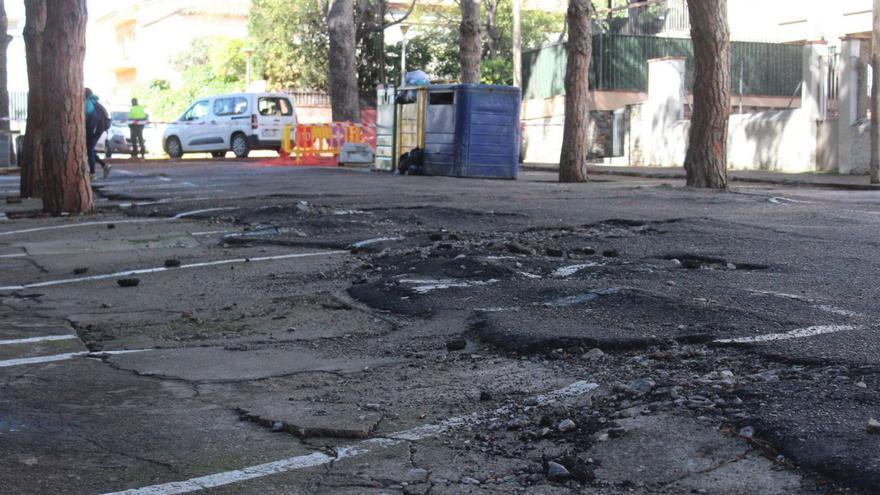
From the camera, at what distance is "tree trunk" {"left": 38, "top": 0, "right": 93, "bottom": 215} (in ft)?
49.5

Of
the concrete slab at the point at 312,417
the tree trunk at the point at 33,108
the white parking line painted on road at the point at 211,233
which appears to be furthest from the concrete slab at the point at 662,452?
the tree trunk at the point at 33,108

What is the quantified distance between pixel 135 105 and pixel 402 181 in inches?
743

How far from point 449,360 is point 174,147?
3437 cm

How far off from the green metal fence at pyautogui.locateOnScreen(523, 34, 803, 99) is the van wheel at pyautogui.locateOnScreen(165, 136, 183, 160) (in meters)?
12.7

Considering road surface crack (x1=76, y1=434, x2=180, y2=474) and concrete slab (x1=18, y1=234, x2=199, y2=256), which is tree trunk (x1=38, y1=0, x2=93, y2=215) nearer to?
concrete slab (x1=18, y1=234, x2=199, y2=256)

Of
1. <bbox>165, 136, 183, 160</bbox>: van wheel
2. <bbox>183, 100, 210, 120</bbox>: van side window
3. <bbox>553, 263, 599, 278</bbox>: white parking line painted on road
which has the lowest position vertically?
<bbox>553, 263, 599, 278</bbox>: white parking line painted on road

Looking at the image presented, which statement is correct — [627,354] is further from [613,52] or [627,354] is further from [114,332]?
[613,52]

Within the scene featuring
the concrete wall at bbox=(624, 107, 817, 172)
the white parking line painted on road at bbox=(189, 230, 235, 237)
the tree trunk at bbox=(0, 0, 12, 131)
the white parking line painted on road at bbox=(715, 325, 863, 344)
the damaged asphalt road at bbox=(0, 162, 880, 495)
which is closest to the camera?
the damaged asphalt road at bbox=(0, 162, 880, 495)

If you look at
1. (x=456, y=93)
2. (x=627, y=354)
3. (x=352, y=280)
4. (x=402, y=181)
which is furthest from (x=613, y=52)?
(x=627, y=354)

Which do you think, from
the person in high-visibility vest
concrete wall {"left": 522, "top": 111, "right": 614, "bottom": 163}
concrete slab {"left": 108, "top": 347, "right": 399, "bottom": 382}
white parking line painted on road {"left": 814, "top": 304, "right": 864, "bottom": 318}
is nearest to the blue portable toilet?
concrete wall {"left": 522, "top": 111, "right": 614, "bottom": 163}

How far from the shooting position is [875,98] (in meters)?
21.3

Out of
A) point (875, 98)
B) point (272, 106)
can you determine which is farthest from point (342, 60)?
point (875, 98)

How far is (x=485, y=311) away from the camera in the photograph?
7461 millimetres

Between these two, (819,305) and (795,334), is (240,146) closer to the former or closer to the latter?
(819,305)
